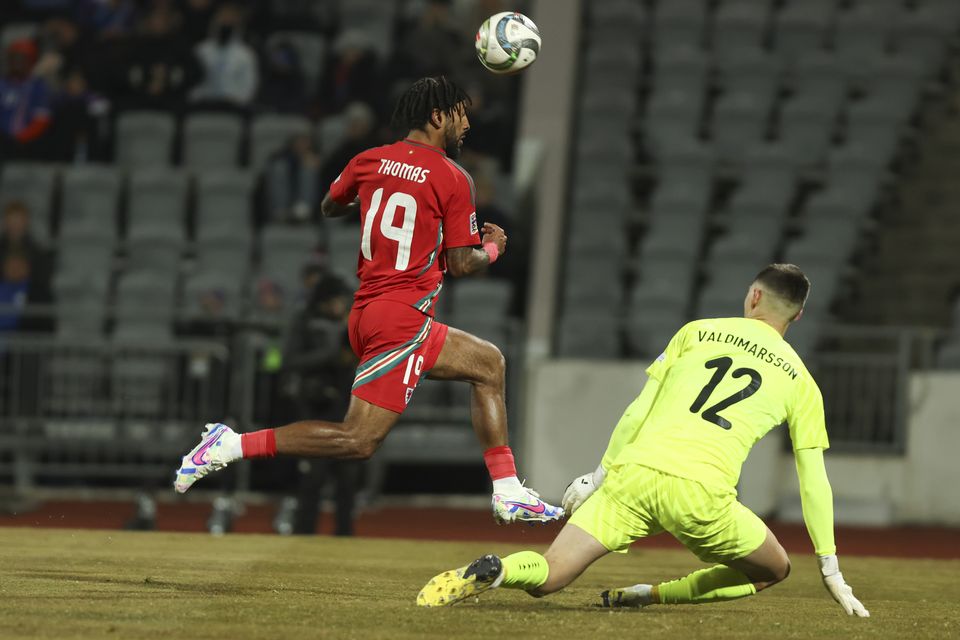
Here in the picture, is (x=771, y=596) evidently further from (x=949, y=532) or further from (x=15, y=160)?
(x=15, y=160)

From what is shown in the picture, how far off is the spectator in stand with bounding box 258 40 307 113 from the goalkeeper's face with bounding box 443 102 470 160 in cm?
1124

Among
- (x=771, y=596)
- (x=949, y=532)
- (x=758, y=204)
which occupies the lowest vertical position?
(x=949, y=532)

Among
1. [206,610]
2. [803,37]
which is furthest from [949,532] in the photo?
[206,610]

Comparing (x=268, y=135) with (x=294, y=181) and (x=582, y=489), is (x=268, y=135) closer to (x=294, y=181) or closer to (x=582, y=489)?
(x=294, y=181)

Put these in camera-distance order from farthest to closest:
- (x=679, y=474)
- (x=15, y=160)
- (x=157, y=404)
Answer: (x=15, y=160)
(x=157, y=404)
(x=679, y=474)

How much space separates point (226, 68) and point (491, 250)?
11644mm

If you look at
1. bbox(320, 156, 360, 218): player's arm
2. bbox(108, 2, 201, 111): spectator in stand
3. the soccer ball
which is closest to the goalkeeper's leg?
bbox(320, 156, 360, 218): player's arm

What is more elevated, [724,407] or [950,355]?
[724,407]

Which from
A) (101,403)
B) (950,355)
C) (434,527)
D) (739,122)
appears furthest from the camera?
(739,122)

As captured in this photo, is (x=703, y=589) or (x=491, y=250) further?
(x=491, y=250)


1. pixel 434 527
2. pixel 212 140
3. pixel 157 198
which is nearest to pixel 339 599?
pixel 434 527

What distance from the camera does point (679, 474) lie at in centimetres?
571

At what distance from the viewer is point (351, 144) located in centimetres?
1617

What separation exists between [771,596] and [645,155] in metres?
10.8
